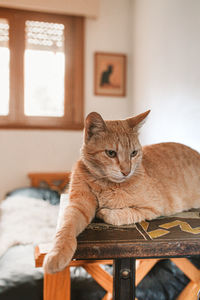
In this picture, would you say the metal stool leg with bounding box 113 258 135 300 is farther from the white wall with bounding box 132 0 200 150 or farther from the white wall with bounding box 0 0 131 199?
the white wall with bounding box 0 0 131 199

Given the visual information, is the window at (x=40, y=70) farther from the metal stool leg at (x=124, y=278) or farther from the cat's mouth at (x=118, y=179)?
the metal stool leg at (x=124, y=278)

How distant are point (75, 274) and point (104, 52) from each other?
2.55 m

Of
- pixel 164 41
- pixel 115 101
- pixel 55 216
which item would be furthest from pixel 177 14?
pixel 55 216

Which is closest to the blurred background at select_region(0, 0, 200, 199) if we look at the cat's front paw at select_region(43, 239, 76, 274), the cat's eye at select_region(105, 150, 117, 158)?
the cat's eye at select_region(105, 150, 117, 158)

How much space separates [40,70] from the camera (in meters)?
2.90

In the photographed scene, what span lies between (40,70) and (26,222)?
186 centimetres

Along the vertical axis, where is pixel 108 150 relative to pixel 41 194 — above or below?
above

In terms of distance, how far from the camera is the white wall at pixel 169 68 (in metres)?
1.61

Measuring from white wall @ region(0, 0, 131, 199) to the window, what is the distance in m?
0.11

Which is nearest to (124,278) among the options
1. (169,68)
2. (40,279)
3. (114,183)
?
(114,183)

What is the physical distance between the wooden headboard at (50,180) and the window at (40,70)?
0.57m

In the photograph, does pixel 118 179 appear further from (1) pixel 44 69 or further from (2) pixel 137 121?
(1) pixel 44 69

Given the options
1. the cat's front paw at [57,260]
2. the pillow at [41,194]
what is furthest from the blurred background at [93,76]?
the cat's front paw at [57,260]

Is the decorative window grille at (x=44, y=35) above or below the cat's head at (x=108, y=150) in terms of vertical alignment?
above
